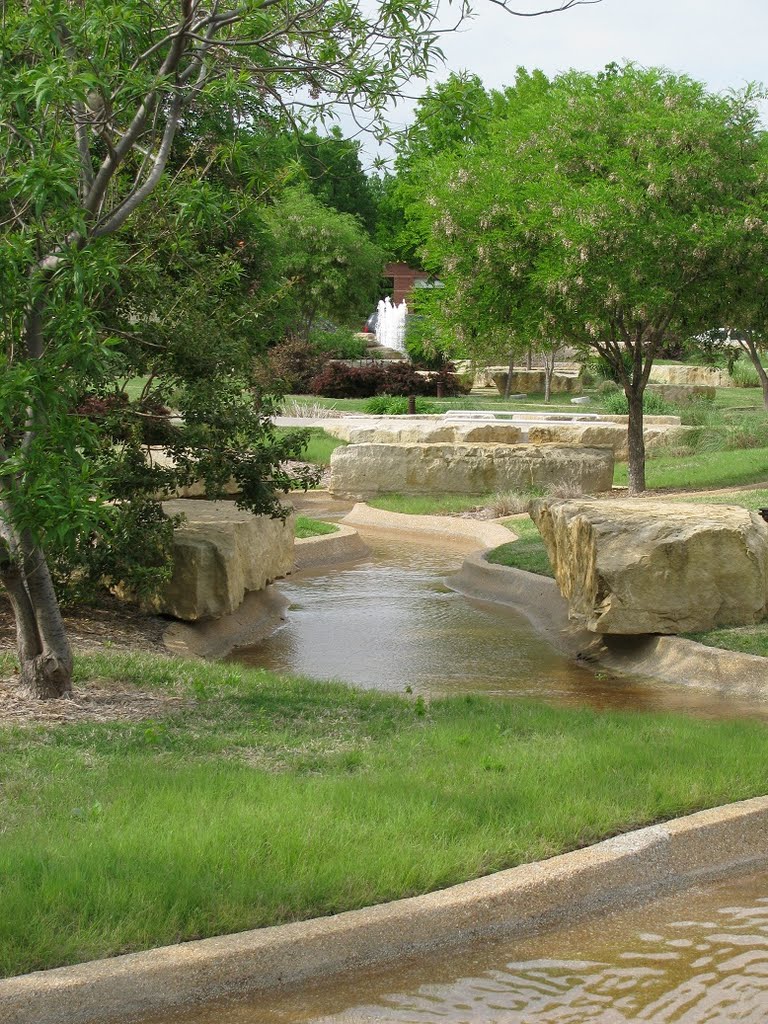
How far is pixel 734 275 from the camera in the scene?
18.6m

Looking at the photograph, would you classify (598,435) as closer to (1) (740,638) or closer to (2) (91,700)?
(1) (740,638)

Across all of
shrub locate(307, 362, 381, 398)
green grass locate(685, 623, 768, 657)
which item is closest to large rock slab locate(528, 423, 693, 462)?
green grass locate(685, 623, 768, 657)

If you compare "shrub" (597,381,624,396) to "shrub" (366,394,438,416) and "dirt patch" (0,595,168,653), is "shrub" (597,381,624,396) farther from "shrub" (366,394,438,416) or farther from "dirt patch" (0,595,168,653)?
"dirt patch" (0,595,168,653)

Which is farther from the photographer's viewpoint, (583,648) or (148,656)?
(583,648)

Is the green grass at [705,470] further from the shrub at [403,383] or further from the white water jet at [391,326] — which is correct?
Answer: the white water jet at [391,326]

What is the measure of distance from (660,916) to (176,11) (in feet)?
20.9

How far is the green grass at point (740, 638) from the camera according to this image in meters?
9.59

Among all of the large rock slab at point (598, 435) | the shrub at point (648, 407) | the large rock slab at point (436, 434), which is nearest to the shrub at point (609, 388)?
the shrub at point (648, 407)

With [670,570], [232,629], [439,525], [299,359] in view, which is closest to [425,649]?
[232,629]

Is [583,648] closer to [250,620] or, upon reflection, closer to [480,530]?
[250,620]

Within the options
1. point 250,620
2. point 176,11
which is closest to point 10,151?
point 176,11

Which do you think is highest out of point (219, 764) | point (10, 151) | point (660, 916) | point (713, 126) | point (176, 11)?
point (713, 126)

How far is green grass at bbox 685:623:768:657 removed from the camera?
31.4 ft

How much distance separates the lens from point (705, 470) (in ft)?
74.1
